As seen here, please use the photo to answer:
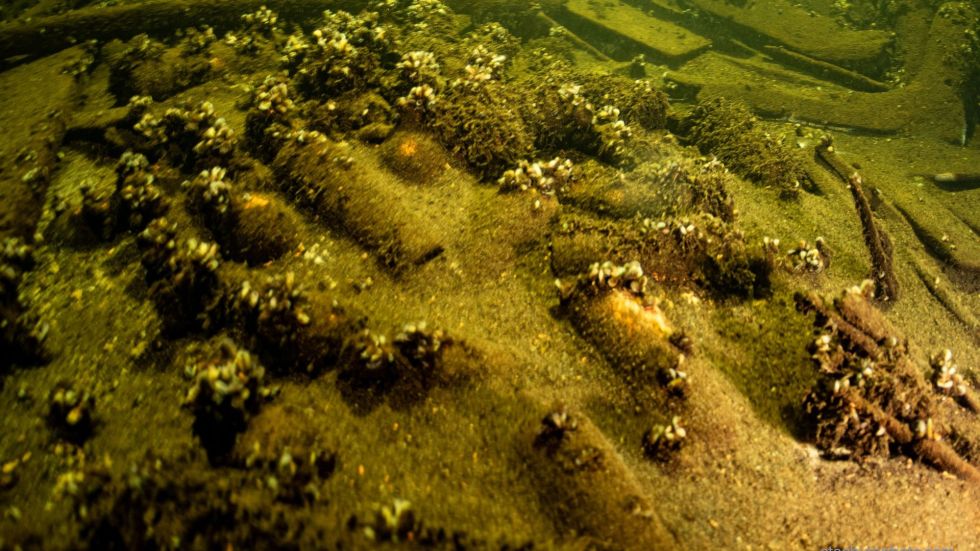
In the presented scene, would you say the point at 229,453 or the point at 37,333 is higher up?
the point at 229,453

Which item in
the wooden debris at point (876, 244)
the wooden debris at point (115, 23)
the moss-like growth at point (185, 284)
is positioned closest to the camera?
the moss-like growth at point (185, 284)

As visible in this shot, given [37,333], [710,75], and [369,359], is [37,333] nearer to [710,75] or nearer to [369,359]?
[369,359]

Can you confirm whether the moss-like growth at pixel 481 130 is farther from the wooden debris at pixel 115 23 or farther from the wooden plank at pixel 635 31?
the wooden plank at pixel 635 31

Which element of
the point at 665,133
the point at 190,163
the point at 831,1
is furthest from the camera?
the point at 831,1

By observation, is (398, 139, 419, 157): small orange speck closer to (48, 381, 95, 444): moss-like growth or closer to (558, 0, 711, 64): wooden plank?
(48, 381, 95, 444): moss-like growth

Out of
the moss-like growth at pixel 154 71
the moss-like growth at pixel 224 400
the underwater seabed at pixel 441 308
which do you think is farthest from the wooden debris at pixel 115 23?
the moss-like growth at pixel 224 400

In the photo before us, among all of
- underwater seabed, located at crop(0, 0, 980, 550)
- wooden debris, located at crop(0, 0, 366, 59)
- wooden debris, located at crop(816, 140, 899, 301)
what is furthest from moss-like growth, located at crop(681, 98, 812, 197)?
wooden debris, located at crop(0, 0, 366, 59)

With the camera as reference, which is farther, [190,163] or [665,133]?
[665,133]

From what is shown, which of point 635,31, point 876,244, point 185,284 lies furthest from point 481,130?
point 635,31

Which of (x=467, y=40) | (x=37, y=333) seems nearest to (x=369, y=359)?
(x=37, y=333)
